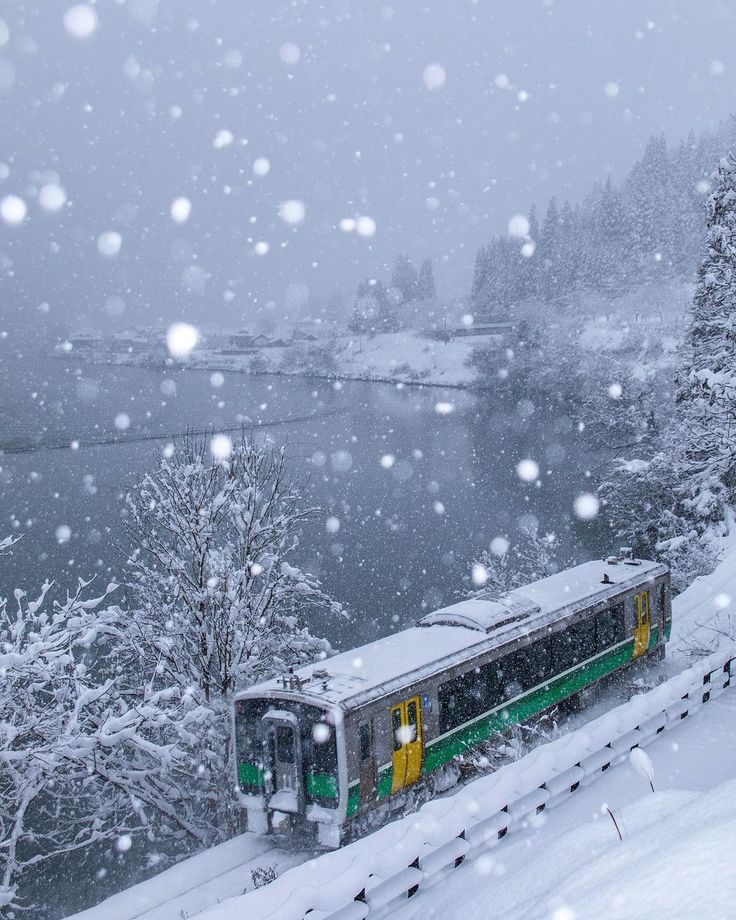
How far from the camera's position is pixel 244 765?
11969 millimetres

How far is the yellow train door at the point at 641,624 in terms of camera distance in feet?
55.9

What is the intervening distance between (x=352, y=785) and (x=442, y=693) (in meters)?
2.24

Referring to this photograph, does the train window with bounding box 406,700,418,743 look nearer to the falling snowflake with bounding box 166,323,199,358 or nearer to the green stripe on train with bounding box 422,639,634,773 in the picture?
the green stripe on train with bounding box 422,639,634,773

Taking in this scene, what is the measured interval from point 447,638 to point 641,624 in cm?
608

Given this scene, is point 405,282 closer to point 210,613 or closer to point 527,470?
point 527,470

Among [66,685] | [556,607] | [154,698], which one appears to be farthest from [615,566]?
[66,685]

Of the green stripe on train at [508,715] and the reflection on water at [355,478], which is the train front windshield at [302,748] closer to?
the green stripe on train at [508,715]

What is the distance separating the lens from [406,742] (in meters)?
11.8

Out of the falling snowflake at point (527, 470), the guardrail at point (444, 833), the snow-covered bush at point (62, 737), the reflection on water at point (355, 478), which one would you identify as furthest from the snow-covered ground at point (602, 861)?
the falling snowflake at point (527, 470)

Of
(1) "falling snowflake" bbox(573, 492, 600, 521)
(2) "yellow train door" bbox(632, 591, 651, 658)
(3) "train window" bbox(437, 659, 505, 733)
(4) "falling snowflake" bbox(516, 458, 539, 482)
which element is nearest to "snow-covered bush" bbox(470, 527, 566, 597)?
(1) "falling snowflake" bbox(573, 492, 600, 521)

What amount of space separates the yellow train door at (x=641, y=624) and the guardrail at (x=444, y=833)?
23.9 feet

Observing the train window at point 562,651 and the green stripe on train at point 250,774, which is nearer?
the green stripe on train at point 250,774

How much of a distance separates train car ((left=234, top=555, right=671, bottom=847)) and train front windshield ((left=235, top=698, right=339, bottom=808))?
16 millimetres

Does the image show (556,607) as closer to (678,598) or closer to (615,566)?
(615,566)
